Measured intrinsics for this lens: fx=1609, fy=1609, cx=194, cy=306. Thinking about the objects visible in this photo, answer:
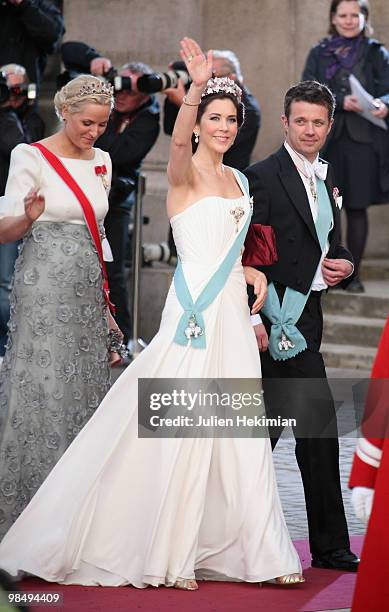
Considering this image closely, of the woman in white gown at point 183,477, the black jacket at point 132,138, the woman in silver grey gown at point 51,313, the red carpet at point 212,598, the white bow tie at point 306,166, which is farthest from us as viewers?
the black jacket at point 132,138

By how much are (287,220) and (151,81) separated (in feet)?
14.1

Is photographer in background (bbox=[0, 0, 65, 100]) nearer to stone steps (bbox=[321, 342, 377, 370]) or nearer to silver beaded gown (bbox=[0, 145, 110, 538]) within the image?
stone steps (bbox=[321, 342, 377, 370])

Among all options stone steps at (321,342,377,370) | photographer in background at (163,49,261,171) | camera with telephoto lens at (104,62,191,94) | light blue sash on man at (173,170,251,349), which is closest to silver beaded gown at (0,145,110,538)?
light blue sash on man at (173,170,251,349)

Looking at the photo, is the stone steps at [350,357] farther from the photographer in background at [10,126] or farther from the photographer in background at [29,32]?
the photographer in background at [29,32]

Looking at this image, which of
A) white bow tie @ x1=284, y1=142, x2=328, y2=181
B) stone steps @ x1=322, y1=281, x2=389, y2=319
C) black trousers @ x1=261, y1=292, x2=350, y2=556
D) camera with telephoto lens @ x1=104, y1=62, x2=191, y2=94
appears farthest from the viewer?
stone steps @ x1=322, y1=281, x2=389, y2=319

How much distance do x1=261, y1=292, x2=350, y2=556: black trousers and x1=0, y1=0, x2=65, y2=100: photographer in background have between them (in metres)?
5.78

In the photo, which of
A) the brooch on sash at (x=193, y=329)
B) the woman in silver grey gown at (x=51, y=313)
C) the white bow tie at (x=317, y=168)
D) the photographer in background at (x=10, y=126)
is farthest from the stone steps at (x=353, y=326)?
the brooch on sash at (x=193, y=329)

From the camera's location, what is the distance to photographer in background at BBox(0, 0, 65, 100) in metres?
12.0

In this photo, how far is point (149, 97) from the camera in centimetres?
1158

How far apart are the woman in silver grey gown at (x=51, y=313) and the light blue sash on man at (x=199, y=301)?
622 millimetres

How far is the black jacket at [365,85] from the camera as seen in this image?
1221 centimetres

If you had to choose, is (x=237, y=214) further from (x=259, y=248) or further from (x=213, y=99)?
(x=213, y=99)

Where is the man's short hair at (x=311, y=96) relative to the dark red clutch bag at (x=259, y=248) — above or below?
above

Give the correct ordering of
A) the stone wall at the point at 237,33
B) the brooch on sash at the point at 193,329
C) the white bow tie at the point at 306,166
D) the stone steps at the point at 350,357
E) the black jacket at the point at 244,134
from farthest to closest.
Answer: the stone wall at the point at 237,33 → the stone steps at the point at 350,357 → the black jacket at the point at 244,134 → the white bow tie at the point at 306,166 → the brooch on sash at the point at 193,329
